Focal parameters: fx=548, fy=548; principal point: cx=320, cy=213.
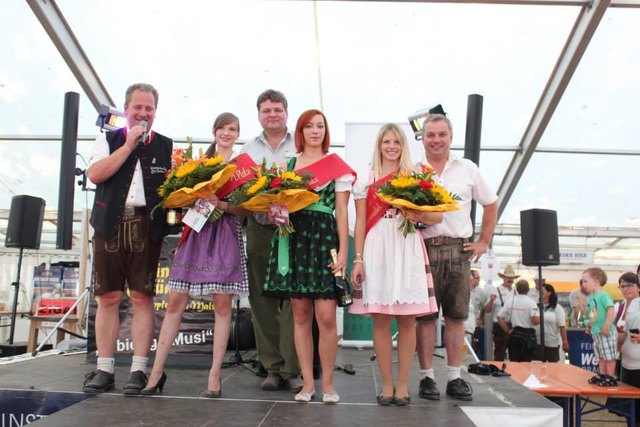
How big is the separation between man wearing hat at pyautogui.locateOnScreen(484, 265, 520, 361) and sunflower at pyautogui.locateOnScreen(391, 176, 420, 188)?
19.1 feet

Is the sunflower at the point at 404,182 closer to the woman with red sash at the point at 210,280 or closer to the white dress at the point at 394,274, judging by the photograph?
the white dress at the point at 394,274

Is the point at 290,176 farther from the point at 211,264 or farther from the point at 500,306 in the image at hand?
the point at 500,306

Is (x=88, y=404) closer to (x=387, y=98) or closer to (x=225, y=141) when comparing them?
(x=225, y=141)

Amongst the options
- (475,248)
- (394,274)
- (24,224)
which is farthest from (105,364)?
(24,224)

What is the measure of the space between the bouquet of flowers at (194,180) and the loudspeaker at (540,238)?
452 cm

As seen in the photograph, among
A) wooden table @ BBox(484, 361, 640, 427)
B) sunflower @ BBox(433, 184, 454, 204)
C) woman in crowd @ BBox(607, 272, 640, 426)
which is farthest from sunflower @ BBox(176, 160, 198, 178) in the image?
woman in crowd @ BBox(607, 272, 640, 426)

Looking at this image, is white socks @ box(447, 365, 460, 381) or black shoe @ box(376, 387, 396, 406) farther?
white socks @ box(447, 365, 460, 381)

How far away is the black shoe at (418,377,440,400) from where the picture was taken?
2693 millimetres

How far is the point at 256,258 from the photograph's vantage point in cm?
314

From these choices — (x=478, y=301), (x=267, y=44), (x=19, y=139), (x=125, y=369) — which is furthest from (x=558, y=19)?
(x=19, y=139)

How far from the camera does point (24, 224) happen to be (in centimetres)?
637

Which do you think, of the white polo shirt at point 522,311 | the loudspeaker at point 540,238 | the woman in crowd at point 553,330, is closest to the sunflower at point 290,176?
the loudspeaker at point 540,238

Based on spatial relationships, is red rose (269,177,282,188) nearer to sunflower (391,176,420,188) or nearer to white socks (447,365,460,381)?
sunflower (391,176,420,188)

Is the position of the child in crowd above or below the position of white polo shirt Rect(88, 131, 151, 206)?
below
